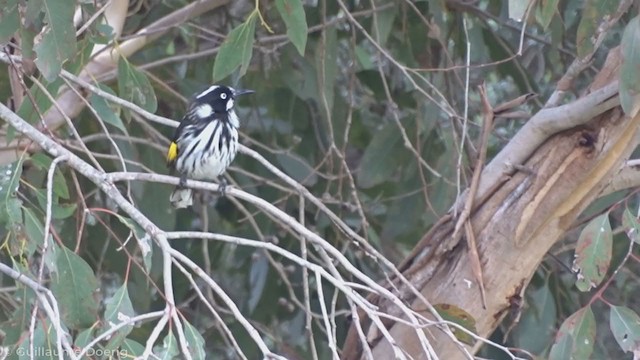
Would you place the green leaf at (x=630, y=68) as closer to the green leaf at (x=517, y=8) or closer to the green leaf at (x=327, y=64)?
the green leaf at (x=517, y=8)

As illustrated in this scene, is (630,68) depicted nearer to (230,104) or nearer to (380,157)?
(230,104)

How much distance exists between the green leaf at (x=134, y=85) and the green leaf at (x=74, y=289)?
2.42ft

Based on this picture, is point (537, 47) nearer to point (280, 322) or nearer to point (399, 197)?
point (399, 197)

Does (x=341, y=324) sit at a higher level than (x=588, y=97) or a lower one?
lower

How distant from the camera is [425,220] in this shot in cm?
452

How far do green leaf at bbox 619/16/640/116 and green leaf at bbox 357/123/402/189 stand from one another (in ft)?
5.80

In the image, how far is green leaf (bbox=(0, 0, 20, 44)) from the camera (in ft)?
9.77

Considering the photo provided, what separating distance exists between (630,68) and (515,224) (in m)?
0.58

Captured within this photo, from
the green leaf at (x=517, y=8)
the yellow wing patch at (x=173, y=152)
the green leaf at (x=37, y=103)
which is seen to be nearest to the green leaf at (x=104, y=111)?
the green leaf at (x=37, y=103)

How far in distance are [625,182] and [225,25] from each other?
1.89 m

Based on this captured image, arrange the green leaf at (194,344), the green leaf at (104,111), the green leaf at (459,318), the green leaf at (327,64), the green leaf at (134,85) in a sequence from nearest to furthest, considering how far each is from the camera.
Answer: the green leaf at (194,344)
the green leaf at (459,318)
the green leaf at (104,111)
the green leaf at (134,85)
the green leaf at (327,64)

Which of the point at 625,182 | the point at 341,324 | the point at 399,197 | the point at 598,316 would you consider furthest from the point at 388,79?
the point at 625,182

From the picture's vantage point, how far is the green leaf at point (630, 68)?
8.94 feet

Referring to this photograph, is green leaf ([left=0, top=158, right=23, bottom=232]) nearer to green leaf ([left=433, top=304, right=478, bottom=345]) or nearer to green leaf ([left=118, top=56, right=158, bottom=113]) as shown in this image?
green leaf ([left=118, top=56, right=158, bottom=113])
